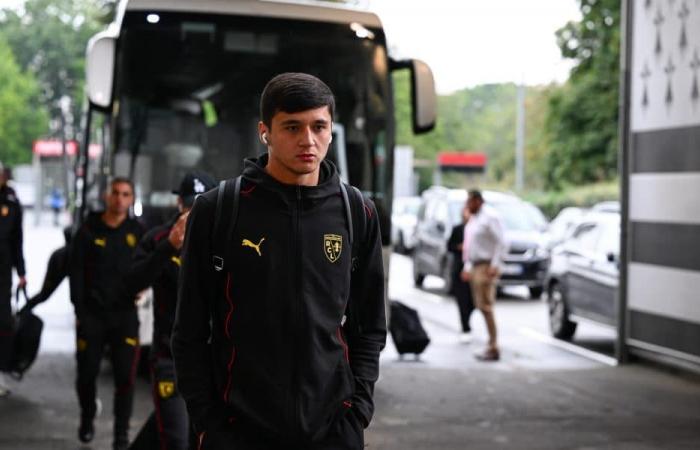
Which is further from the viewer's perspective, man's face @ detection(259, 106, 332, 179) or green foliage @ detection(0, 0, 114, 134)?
green foliage @ detection(0, 0, 114, 134)

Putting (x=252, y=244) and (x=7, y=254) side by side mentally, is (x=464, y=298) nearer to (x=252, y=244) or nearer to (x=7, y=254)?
(x=7, y=254)

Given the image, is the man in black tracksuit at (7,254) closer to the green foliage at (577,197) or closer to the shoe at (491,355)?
the shoe at (491,355)

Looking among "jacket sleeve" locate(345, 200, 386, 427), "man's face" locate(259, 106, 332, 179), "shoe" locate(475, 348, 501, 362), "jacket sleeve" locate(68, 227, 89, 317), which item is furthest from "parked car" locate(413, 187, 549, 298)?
"man's face" locate(259, 106, 332, 179)

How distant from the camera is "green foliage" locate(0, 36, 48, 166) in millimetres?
76188

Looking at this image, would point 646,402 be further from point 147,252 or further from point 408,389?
point 147,252

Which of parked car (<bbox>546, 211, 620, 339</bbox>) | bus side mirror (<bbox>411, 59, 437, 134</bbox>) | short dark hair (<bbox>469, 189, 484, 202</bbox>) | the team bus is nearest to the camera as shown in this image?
Result: bus side mirror (<bbox>411, 59, 437, 134</bbox>)

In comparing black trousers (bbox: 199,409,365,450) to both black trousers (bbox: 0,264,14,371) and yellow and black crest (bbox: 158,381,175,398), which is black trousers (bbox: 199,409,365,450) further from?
black trousers (bbox: 0,264,14,371)

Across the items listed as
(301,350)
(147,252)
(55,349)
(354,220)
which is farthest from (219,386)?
(55,349)

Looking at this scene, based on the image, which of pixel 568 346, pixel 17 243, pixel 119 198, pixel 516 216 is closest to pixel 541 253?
pixel 516 216

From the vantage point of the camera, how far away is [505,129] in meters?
119

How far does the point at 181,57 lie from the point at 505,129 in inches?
4342

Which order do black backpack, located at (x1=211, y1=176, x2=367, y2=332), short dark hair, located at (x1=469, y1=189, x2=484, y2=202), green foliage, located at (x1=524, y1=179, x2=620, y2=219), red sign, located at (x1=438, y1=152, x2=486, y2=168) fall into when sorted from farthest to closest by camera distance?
red sign, located at (x1=438, y1=152, x2=486, y2=168) < green foliage, located at (x1=524, y1=179, x2=620, y2=219) < short dark hair, located at (x1=469, y1=189, x2=484, y2=202) < black backpack, located at (x1=211, y1=176, x2=367, y2=332)

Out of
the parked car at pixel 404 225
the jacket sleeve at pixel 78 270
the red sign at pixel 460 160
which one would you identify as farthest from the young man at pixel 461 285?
the red sign at pixel 460 160

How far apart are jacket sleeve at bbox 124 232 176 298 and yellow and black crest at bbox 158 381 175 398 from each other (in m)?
0.48
